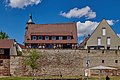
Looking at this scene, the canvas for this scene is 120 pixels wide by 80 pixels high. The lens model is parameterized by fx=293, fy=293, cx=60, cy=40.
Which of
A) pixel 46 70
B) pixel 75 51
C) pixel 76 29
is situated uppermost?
pixel 76 29

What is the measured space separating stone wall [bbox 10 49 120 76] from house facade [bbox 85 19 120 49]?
6.77 meters

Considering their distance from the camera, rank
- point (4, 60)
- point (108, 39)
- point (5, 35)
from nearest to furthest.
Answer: point (4, 60) < point (108, 39) < point (5, 35)

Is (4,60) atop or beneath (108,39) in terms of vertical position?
beneath

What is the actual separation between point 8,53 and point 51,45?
439 inches

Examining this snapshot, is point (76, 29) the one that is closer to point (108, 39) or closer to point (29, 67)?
point (108, 39)

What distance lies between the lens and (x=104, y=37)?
64.7m

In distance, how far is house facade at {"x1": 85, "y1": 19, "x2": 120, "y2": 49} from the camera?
6462cm

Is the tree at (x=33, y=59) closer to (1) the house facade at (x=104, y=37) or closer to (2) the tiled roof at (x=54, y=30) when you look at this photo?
(2) the tiled roof at (x=54, y=30)

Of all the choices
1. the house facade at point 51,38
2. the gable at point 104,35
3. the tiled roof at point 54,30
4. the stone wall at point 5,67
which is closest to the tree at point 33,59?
the stone wall at point 5,67

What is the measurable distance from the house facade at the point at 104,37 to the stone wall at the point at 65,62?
22.2 feet

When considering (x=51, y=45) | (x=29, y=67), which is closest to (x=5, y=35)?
(x=51, y=45)

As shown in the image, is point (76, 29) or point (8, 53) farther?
point (76, 29)

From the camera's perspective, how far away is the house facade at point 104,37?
64.6 meters

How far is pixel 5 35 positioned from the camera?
305ft
